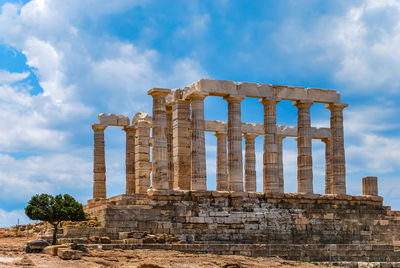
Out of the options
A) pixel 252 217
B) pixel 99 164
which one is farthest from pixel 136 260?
pixel 99 164

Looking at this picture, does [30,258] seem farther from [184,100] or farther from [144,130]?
[144,130]

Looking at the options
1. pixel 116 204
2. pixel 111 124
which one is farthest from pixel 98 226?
pixel 111 124

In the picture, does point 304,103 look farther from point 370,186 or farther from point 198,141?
point 198,141

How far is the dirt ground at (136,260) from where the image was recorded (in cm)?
2656

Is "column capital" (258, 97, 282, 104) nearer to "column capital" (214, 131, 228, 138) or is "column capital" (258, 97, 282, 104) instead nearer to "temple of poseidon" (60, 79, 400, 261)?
"temple of poseidon" (60, 79, 400, 261)

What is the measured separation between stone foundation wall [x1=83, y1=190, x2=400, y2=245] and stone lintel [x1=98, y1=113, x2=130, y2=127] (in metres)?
9.12

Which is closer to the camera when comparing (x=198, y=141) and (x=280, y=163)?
(x=198, y=141)

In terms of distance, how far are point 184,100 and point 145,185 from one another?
7503 millimetres

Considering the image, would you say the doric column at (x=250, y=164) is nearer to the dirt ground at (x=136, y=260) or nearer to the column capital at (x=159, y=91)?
the column capital at (x=159, y=91)

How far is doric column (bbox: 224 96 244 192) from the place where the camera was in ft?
141

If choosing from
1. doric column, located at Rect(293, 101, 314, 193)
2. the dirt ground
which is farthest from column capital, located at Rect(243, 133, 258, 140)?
the dirt ground

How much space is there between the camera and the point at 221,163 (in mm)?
51719

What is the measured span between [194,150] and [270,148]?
230 inches

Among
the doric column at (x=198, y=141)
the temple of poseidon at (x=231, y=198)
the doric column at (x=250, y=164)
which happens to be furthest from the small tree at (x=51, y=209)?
the doric column at (x=250, y=164)
